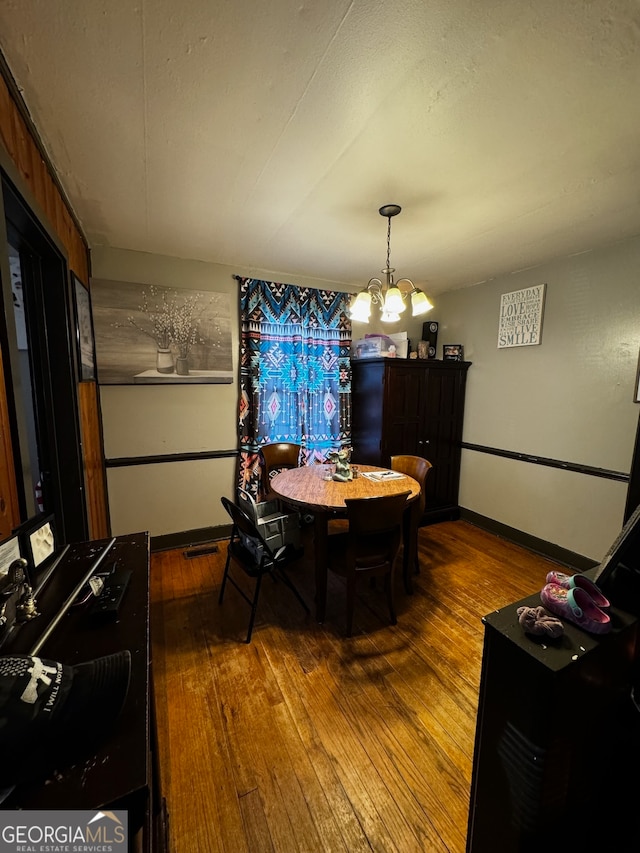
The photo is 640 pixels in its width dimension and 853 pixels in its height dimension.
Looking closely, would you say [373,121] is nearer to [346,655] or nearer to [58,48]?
[58,48]

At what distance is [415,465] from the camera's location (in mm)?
2746

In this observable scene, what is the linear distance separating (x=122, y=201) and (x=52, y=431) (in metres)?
1.33

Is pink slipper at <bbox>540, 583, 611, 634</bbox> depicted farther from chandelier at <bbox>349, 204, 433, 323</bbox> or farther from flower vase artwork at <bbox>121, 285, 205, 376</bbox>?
flower vase artwork at <bbox>121, 285, 205, 376</bbox>

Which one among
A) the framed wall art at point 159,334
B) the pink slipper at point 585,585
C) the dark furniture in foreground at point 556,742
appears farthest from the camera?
the framed wall art at point 159,334

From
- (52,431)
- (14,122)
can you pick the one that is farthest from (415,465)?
(14,122)

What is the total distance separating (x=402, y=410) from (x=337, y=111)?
93.2 inches

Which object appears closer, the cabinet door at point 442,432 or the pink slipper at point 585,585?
the pink slipper at point 585,585

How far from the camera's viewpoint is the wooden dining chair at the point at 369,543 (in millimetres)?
1862

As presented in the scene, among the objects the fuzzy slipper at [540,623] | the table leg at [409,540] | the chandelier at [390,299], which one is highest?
the chandelier at [390,299]

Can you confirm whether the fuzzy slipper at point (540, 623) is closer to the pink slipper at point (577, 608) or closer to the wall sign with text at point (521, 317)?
the pink slipper at point (577, 608)

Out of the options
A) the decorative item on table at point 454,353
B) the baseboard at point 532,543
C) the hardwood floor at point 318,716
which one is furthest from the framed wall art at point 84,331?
the baseboard at point 532,543

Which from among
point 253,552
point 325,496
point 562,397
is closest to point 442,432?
point 562,397

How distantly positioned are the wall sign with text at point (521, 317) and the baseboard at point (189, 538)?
3.16 meters

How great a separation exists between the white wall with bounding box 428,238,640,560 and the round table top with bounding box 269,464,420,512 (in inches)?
51.8
